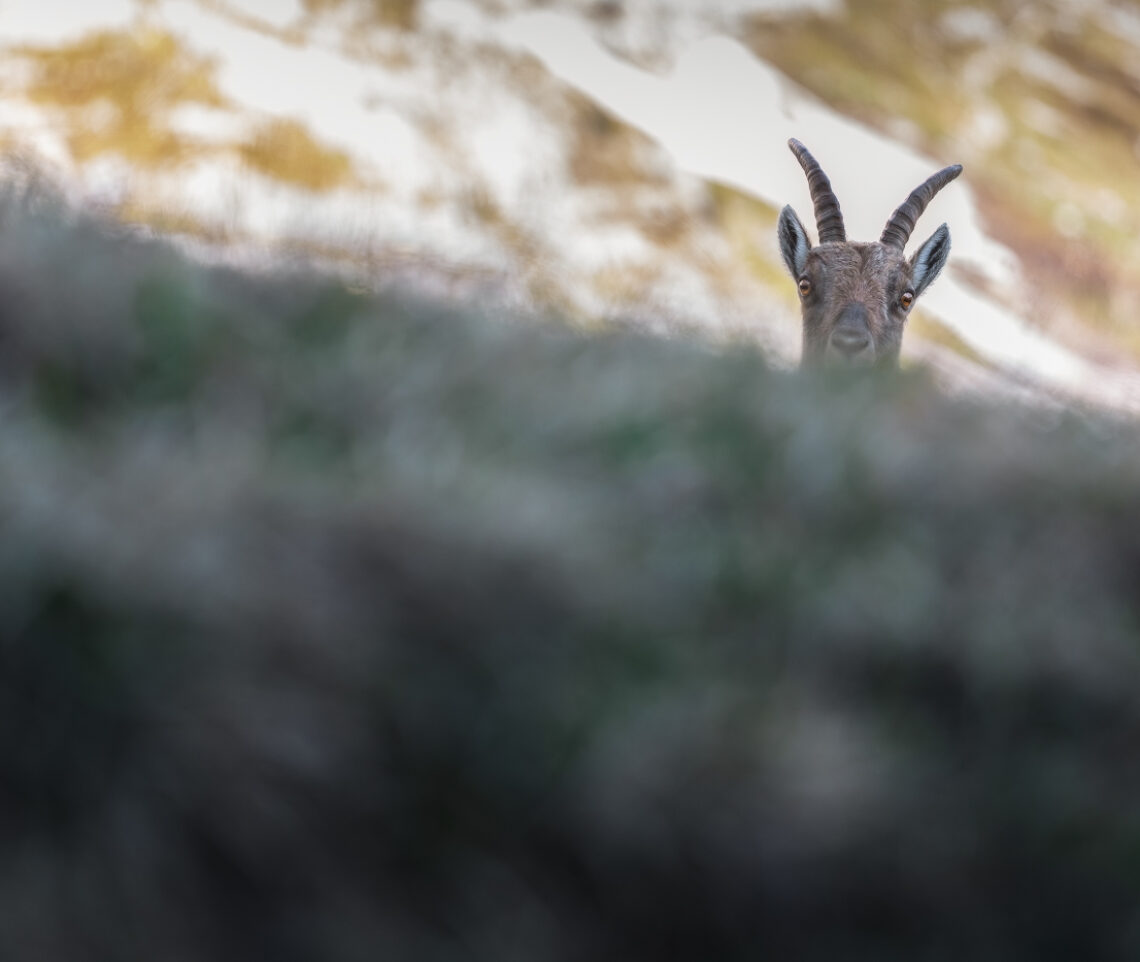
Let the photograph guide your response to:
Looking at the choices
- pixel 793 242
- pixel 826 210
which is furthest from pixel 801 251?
pixel 826 210

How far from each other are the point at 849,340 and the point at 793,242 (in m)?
1.90

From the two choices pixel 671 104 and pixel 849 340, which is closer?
pixel 849 340

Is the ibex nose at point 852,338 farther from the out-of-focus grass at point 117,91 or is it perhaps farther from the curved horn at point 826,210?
the out-of-focus grass at point 117,91

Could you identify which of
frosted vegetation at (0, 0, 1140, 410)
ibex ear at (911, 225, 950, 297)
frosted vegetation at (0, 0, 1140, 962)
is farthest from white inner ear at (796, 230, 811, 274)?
frosted vegetation at (0, 0, 1140, 410)

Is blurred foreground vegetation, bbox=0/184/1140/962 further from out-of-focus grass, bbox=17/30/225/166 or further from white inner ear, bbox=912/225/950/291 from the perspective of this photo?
out-of-focus grass, bbox=17/30/225/166

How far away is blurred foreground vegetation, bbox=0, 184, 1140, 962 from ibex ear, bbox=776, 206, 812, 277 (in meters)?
8.06

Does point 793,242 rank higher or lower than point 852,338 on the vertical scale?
higher

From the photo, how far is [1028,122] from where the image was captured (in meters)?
88.2

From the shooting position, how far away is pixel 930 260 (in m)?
11.0

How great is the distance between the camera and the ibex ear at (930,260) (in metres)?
10.8

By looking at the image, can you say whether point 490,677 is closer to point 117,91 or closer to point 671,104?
point 117,91

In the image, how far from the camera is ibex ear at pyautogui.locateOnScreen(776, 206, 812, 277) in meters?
10.9

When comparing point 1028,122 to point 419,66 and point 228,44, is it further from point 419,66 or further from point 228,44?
point 228,44

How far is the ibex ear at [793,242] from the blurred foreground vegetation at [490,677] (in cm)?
806
